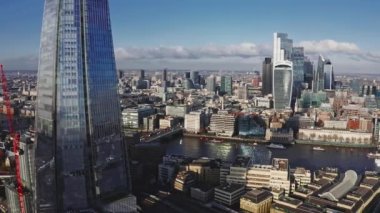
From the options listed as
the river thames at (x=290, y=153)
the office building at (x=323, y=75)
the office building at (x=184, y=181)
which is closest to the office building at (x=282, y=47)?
the office building at (x=323, y=75)

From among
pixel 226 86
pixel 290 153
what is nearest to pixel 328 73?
pixel 226 86

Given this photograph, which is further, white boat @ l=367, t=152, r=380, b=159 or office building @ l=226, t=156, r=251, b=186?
white boat @ l=367, t=152, r=380, b=159

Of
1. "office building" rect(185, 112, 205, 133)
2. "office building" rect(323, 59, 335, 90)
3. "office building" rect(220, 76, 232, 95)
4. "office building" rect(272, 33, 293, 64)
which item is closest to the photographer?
"office building" rect(185, 112, 205, 133)

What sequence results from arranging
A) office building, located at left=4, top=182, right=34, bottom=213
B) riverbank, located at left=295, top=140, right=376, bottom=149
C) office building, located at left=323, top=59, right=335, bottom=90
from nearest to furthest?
1. office building, located at left=4, top=182, right=34, bottom=213
2. riverbank, located at left=295, top=140, right=376, bottom=149
3. office building, located at left=323, top=59, right=335, bottom=90

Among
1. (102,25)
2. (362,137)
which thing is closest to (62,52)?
(102,25)

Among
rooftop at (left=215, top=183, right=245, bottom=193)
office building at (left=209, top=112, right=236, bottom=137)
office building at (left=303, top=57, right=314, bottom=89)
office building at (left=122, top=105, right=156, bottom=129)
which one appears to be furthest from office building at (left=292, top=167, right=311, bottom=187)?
office building at (left=303, top=57, right=314, bottom=89)

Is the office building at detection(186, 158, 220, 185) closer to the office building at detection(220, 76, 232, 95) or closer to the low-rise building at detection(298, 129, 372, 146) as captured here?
the low-rise building at detection(298, 129, 372, 146)
